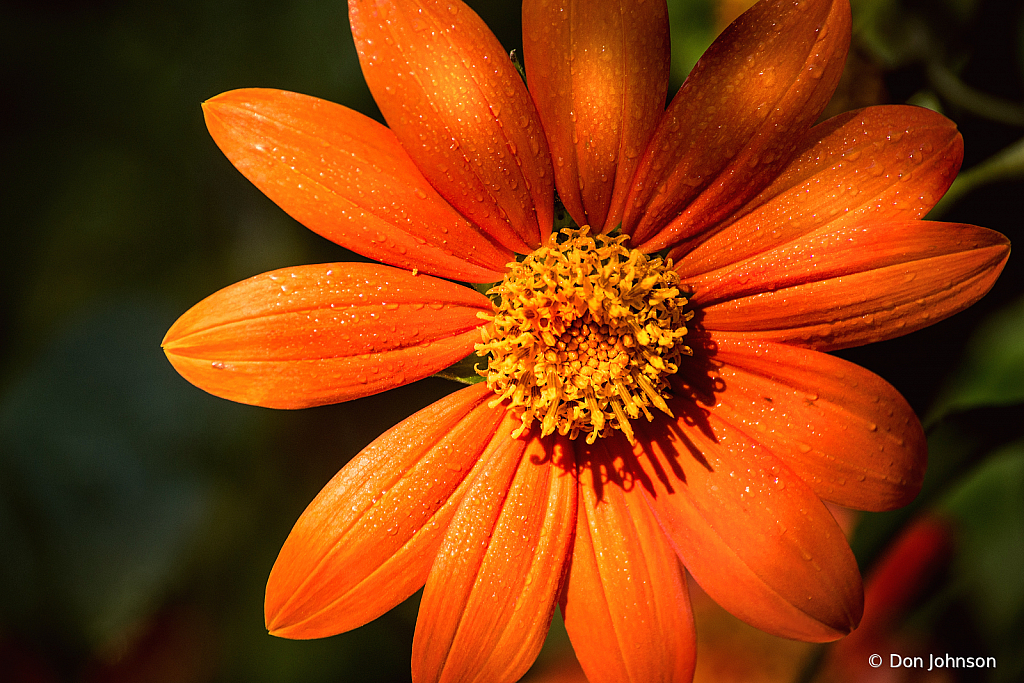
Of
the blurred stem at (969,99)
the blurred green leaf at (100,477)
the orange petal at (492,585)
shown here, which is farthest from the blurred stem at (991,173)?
the blurred green leaf at (100,477)

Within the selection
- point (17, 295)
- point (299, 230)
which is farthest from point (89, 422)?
point (299, 230)

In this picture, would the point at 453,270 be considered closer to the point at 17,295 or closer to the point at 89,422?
the point at 89,422

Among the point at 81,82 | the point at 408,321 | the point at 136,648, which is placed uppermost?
the point at 81,82

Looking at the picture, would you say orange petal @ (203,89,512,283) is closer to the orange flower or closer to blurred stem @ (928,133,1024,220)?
the orange flower

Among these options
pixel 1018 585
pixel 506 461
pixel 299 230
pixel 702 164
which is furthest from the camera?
pixel 299 230

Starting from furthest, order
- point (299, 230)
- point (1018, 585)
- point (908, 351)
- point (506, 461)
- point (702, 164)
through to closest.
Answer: point (299, 230)
point (1018, 585)
point (908, 351)
point (506, 461)
point (702, 164)

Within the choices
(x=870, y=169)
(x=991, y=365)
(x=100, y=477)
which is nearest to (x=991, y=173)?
(x=991, y=365)

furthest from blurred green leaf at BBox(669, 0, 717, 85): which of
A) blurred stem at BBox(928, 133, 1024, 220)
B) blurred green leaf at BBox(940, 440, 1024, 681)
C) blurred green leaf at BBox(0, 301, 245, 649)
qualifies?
blurred green leaf at BBox(0, 301, 245, 649)

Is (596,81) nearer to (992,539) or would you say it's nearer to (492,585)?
(492,585)
